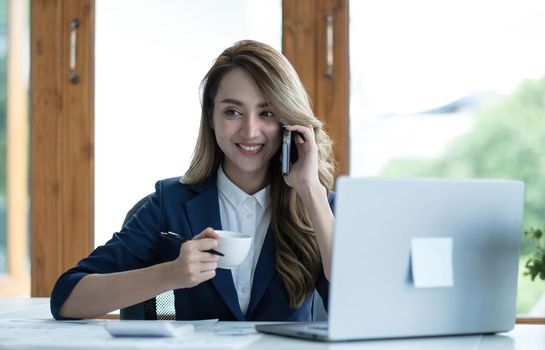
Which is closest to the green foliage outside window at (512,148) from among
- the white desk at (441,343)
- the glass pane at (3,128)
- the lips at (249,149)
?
the lips at (249,149)

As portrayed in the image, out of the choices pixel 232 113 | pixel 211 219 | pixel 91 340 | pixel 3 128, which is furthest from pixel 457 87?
pixel 3 128

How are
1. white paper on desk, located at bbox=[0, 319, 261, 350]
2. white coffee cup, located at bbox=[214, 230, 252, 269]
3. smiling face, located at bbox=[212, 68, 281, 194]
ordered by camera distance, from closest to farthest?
white paper on desk, located at bbox=[0, 319, 261, 350] < white coffee cup, located at bbox=[214, 230, 252, 269] < smiling face, located at bbox=[212, 68, 281, 194]

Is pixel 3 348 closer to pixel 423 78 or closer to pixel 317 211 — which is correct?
pixel 317 211

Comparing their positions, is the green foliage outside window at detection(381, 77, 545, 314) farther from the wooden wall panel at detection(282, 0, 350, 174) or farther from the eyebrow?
the eyebrow

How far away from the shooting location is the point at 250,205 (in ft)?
6.88

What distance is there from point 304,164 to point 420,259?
65 cm

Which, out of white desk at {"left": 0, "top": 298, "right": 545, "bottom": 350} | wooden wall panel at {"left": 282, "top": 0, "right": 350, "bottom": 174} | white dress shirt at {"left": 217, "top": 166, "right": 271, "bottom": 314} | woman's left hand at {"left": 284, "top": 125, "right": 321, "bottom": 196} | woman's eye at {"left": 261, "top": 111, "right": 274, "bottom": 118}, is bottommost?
white desk at {"left": 0, "top": 298, "right": 545, "bottom": 350}

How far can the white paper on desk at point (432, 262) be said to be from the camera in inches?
54.9

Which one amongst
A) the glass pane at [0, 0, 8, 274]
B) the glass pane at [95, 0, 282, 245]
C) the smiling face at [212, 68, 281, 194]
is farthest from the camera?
the glass pane at [0, 0, 8, 274]

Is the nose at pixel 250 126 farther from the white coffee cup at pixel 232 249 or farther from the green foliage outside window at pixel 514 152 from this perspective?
the green foliage outside window at pixel 514 152

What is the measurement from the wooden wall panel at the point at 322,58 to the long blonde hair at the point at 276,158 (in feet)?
2.64

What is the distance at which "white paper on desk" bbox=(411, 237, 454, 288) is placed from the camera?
1396 millimetres

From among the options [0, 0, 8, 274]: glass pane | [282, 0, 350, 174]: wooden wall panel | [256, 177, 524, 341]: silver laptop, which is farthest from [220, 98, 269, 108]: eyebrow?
[0, 0, 8, 274]: glass pane

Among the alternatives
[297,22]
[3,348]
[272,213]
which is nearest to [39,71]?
[297,22]
